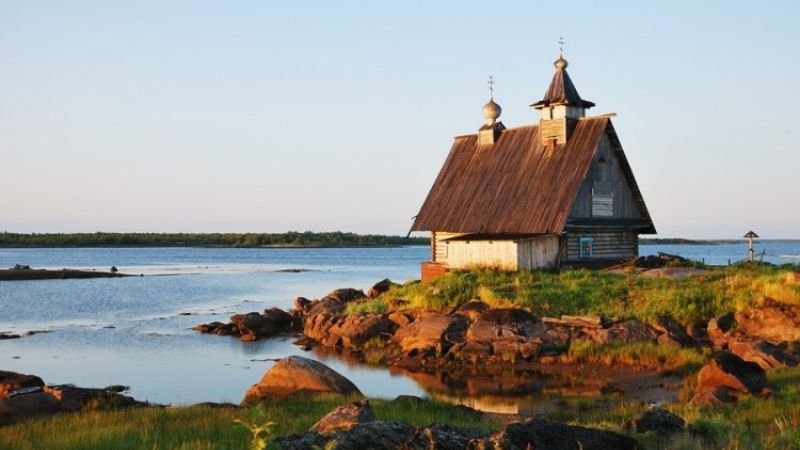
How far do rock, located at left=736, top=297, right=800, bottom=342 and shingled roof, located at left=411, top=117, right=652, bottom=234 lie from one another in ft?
34.2

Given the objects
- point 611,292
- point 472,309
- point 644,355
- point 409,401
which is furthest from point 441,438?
point 611,292

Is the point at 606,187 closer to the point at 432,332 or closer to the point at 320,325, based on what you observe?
the point at 432,332

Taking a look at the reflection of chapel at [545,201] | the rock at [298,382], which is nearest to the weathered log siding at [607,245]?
the reflection of chapel at [545,201]

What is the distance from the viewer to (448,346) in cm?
2889

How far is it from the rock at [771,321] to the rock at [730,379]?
739cm

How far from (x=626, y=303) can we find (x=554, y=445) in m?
22.6

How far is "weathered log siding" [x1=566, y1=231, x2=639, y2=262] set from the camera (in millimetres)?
38469

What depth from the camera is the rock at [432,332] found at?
2923cm

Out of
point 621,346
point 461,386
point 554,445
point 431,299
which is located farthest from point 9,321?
point 554,445

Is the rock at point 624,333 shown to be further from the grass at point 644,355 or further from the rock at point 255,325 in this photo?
the rock at point 255,325

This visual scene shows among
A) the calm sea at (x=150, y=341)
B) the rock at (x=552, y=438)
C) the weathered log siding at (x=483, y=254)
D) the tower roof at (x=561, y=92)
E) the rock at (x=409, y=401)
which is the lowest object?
the calm sea at (x=150, y=341)

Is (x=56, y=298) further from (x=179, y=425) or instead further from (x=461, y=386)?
(x=179, y=425)

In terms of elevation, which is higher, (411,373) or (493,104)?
(493,104)

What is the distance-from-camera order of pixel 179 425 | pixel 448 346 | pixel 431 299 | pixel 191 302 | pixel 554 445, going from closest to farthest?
pixel 554 445
pixel 179 425
pixel 448 346
pixel 431 299
pixel 191 302
